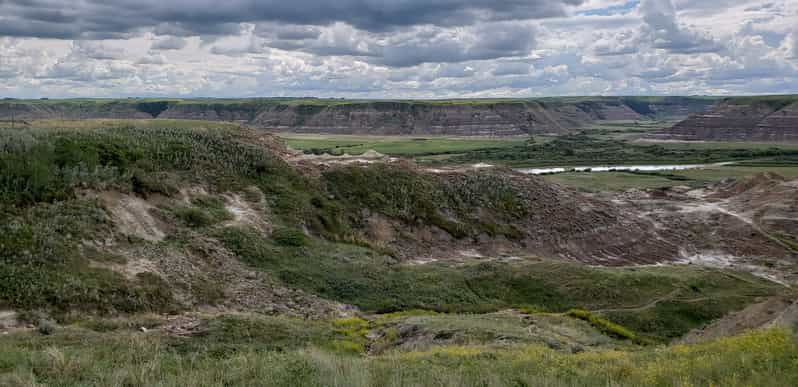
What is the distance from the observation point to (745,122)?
5778 inches

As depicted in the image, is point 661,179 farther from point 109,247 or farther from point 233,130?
point 109,247


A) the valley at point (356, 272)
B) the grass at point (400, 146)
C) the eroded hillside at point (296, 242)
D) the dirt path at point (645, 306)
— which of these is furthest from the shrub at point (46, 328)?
the grass at point (400, 146)

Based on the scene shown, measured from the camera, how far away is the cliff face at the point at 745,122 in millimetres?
138875

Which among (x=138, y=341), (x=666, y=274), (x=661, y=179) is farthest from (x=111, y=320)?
(x=661, y=179)

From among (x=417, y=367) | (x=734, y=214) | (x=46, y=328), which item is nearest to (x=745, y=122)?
(x=734, y=214)

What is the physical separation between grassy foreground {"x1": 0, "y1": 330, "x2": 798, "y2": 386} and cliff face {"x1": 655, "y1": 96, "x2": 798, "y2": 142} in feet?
493

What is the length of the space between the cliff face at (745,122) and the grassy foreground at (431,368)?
150 meters

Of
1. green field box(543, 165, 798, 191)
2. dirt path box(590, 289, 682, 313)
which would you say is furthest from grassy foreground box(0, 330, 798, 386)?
green field box(543, 165, 798, 191)

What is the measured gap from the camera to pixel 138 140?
1378 inches

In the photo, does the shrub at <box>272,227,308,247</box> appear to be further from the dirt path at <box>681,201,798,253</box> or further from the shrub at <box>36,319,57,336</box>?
the dirt path at <box>681,201,798,253</box>

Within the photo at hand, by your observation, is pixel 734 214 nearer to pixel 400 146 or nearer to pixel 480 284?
pixel 480 284

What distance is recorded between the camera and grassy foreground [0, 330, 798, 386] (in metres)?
9.32

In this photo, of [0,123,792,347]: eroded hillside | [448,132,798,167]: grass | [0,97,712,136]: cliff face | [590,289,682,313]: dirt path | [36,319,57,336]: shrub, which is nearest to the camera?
[36,319,57,336]: shrub

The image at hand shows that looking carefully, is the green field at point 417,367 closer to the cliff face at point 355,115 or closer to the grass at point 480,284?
the grass at point 480,284
